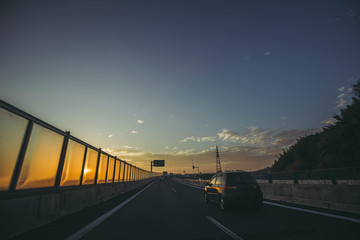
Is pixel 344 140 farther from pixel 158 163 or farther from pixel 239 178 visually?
pixel 158 163

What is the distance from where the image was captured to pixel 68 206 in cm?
720

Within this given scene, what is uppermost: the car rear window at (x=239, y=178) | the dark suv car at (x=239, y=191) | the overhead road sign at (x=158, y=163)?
the overhead road sign at (x=158, y=163)

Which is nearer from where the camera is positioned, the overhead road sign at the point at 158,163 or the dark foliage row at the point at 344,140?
the dark foliage row at the point at 344,140

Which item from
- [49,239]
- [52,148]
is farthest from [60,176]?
[49,239]

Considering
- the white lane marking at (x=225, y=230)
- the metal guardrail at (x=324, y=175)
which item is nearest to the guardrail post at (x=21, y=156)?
the white lane marking at (x=225, y=230)

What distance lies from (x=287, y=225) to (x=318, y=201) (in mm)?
4035

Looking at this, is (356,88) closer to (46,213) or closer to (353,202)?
(353,202)

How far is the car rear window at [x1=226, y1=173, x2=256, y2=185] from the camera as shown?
795cm

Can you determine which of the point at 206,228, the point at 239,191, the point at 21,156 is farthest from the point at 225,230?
the point at 21,156

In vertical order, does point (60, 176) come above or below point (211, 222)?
above

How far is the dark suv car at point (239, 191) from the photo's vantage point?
24.6ft

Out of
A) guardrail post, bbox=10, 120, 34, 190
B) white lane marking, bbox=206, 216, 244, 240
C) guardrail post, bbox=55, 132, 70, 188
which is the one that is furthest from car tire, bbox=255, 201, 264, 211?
guardrail post, bbox=10, 120, 34, 190

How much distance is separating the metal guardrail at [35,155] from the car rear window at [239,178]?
675 cm

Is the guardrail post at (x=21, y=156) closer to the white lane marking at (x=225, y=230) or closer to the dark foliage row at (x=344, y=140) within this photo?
the white lane marking at (x=225, y=230)
